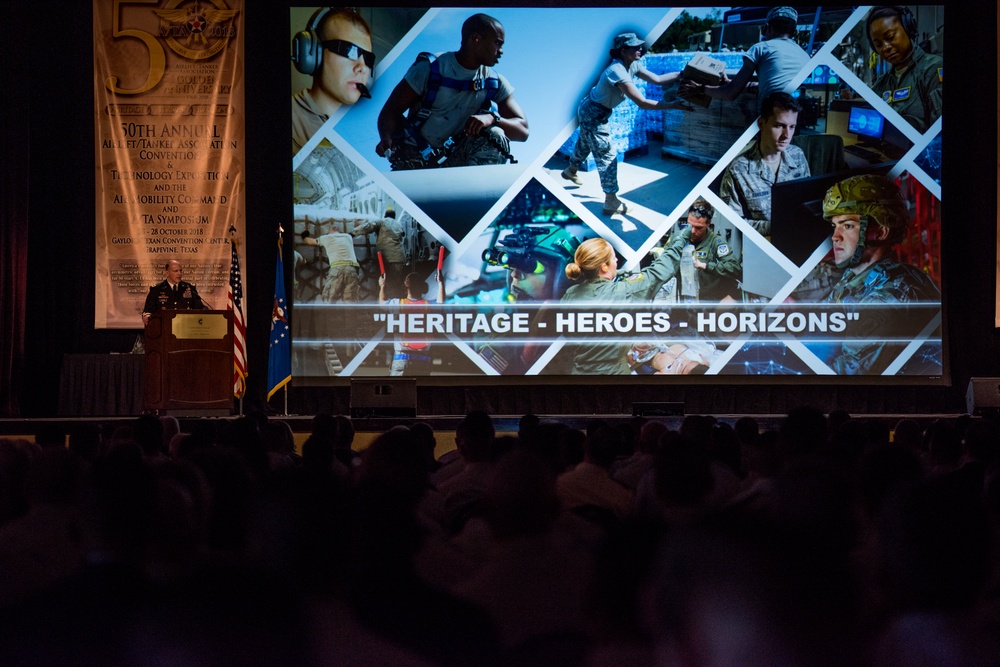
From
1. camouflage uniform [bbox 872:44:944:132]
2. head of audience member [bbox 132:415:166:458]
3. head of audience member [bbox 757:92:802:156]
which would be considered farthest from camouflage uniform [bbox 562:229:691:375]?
head of audience member [bbox 132:415:166:458]

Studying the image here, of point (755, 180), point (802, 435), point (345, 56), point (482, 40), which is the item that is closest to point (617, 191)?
point (755, 180)

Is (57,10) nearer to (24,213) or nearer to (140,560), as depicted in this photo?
(24,213)

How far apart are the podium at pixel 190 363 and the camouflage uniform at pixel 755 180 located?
4792 millimetres

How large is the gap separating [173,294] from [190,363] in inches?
63.0

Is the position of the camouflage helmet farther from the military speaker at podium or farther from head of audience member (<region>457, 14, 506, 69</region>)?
the military speaker at podium

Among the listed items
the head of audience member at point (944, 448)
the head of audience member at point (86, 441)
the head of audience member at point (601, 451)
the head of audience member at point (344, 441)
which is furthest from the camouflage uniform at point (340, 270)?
the head of audience member at point (944, 448)

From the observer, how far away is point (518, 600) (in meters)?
1.96

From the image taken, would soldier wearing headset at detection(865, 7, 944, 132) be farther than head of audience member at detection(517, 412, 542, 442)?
Yes

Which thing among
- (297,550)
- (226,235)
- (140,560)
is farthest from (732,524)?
(226,235)

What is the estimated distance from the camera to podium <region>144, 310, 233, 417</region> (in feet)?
24.3

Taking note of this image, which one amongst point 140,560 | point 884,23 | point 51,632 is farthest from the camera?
point 884,23

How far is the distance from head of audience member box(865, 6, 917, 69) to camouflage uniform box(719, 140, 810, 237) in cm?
123

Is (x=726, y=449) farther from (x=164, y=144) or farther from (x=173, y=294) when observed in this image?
(x=164, y=144)

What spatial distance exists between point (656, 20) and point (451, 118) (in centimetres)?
216
